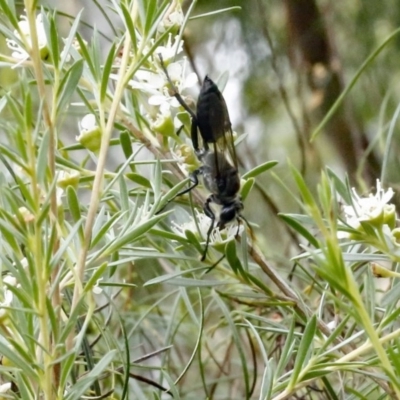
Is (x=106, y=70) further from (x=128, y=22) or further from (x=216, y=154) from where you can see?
(x=216, y=154)

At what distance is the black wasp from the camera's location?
0.58 meters

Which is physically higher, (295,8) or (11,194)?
(11,194)

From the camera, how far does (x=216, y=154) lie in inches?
25.3

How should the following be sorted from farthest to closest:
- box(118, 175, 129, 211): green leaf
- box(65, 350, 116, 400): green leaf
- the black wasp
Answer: the black wasp, box(118, 175, 129, 211): green leaf, box(65, 350, 116, 400): green leaf

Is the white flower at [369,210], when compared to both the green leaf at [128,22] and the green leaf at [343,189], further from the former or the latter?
the green leaf at [128,22]

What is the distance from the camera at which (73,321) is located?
0.36 m

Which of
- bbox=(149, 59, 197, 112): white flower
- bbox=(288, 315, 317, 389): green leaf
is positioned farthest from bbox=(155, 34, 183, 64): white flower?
bbox=(288, 315, 317, 389): green leaf

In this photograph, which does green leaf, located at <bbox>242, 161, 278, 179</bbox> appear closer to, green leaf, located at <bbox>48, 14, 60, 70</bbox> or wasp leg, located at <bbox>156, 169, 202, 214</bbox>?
wasp leg, located at <bbox>156, 169, 202, 214</bbox>

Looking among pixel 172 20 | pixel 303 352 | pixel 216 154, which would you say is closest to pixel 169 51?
pixel 172 20

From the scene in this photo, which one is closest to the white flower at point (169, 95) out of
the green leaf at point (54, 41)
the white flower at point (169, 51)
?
the white flower at point (169, 51)

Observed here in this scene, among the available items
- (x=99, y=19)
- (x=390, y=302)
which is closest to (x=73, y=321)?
(x=390, y=302)

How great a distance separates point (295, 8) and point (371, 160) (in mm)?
369

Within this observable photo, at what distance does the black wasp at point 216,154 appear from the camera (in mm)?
582

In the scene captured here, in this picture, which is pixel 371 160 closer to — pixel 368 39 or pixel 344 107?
pixel 344 107
